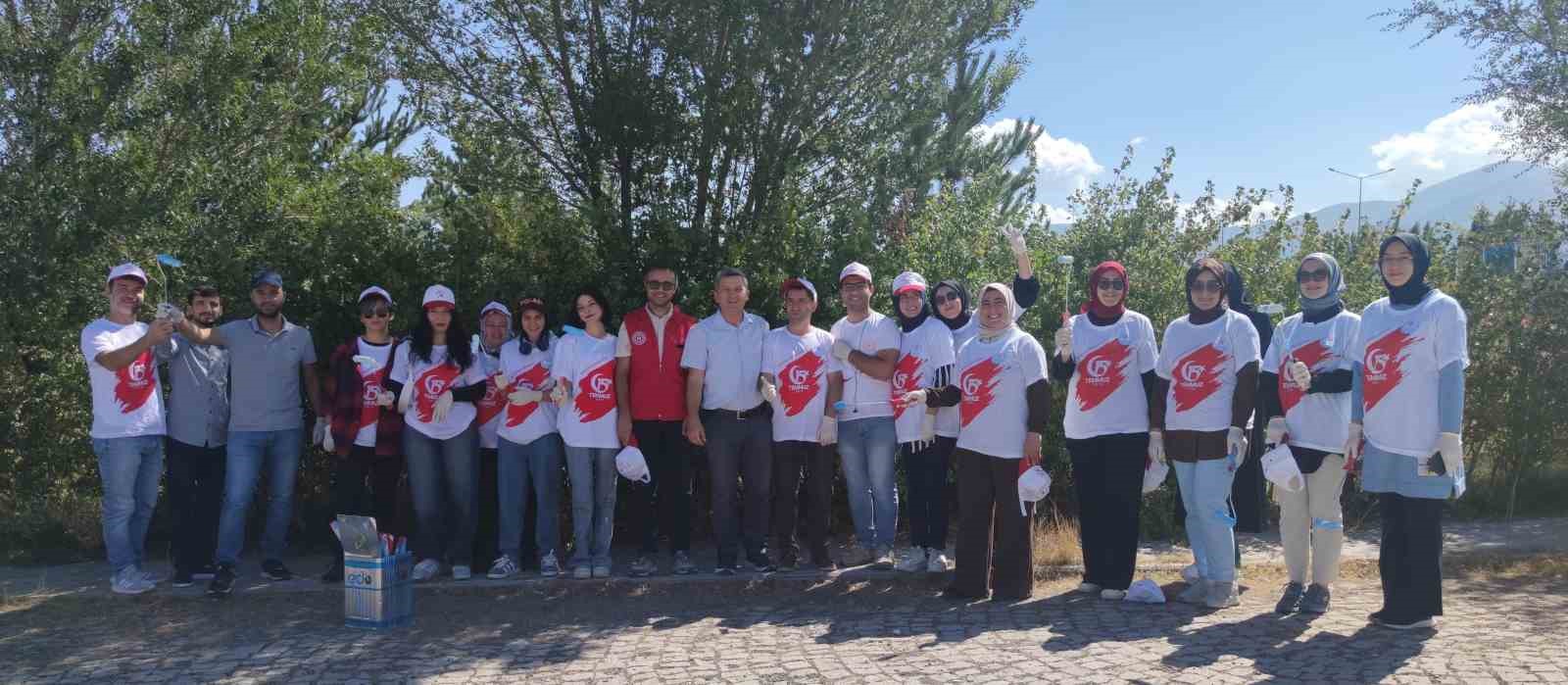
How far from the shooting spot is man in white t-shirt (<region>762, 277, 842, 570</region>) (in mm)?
6621

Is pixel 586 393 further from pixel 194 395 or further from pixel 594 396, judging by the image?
pixel 194 395

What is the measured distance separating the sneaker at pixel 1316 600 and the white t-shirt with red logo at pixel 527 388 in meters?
4.40

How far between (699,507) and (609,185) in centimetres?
264

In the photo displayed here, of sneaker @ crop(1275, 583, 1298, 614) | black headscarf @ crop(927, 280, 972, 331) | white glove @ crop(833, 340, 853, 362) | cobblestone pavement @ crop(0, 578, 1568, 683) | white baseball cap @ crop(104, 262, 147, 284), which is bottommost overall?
cobblestone pavement @ crop(0, 578, 1568, 683)

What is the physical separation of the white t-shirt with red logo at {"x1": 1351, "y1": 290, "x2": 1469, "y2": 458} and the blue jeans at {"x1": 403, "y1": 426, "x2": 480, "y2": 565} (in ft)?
16.8

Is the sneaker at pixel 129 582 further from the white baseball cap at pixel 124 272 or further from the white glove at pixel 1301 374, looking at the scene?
the white glove at pixel 1301 374

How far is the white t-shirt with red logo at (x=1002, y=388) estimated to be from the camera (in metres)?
6.09

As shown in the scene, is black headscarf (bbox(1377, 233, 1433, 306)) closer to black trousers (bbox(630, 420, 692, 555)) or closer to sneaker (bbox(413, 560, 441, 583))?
black trousers (bbox(630, 420, 692, 555))

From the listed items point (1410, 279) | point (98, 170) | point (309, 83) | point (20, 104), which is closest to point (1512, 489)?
point (1410, 279)

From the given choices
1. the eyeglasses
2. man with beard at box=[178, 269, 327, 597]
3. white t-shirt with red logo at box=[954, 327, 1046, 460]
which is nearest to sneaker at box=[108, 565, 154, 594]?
man with beard at box=[178, 269, 327, 597]

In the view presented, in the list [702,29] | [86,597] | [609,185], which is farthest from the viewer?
[609,185]

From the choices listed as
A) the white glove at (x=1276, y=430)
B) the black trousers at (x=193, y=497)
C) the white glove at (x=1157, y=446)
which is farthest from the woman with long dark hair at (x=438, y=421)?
the white glove at (x=1276, y=430)

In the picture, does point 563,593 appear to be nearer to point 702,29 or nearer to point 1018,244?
point 1018,244

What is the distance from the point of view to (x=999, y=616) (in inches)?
231
